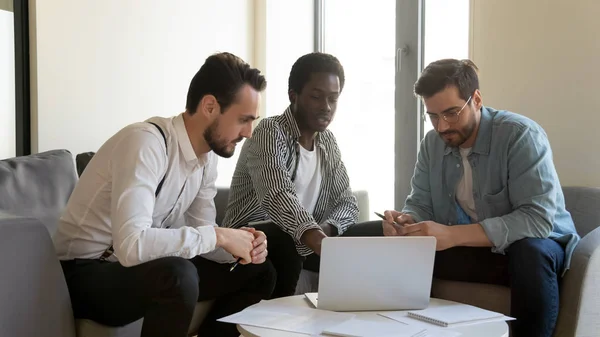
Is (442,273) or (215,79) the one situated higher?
(215,79)

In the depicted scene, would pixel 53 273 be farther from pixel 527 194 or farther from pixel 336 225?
pixel 527 194

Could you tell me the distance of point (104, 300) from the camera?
5.59 ft

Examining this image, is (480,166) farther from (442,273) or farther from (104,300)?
(104,300)

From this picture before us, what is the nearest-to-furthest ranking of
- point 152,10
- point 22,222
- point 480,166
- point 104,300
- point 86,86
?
point 22,222, point 104,300, point 480,166, point 86,86, point 152,10

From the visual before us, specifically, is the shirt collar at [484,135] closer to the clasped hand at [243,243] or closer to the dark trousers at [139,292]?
the clasped hand at [243,243]

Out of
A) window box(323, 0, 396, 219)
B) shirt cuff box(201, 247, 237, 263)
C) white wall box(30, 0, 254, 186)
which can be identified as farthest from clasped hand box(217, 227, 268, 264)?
window box(323, 0, 396, 219)

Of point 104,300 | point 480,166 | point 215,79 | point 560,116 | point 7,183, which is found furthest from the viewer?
point 560,116

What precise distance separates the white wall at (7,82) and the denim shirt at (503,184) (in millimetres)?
1601

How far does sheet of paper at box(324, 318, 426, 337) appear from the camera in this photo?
4.71 feet

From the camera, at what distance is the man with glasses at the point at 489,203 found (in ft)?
6.23

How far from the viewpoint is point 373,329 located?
148cm

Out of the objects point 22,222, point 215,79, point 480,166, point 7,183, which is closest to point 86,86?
→ point 7,183

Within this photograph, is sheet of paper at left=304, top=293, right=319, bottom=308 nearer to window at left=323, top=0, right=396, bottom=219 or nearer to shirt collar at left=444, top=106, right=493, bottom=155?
shirt collar at left=444, top=106, right=493, bottom=155

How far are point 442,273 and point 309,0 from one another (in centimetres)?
219
